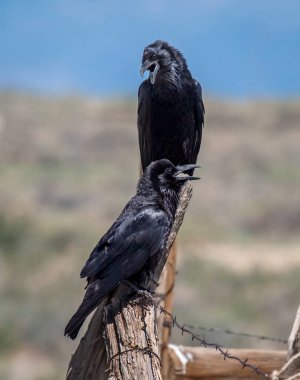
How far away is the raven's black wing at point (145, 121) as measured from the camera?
7352 mm

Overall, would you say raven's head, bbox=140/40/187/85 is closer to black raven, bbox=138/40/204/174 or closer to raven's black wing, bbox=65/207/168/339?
black raven, bbox=138/40/204/174

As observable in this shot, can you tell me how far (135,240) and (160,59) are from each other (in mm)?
2455

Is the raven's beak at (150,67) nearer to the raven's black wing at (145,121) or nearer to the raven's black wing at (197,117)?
the raven's black wing at (145,121)

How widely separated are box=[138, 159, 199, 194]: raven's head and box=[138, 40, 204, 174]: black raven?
6.09 ft

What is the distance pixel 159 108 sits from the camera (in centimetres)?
727

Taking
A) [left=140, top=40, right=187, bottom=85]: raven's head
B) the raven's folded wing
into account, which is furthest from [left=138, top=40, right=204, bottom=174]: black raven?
the raven's folded wing

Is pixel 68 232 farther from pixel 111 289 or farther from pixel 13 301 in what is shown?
pixel 111 289

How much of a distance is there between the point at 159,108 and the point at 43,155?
42.9m

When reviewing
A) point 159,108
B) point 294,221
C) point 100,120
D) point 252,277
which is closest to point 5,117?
point 100,120

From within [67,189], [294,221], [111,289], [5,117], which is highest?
[5,117]

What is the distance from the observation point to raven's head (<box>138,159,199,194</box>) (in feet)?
17.0

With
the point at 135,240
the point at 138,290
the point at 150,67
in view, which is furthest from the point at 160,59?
the point at 138,290

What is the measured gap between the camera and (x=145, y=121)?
293 inches

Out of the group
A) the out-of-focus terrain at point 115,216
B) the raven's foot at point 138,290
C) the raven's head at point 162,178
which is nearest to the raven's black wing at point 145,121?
the raven's head at point 162,178
